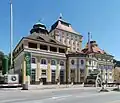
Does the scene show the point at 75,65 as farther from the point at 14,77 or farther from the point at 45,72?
the point at 14,77

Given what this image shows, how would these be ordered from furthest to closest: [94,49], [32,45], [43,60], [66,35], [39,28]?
[94,49]
[66,35]
[39,28]
[43,60]
[32,45]

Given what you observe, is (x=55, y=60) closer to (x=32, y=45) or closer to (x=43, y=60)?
(x=43, y=60)

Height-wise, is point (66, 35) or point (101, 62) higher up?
point (66, 35)

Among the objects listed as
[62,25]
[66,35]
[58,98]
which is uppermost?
[62,25]

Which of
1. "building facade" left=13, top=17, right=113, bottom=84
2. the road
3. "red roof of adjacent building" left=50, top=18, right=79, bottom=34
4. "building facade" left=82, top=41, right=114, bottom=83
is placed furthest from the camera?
"red roof of adjacent building" left=50, top=18, right=79, bottom=34

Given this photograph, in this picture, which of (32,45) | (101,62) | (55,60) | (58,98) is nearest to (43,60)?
(55,60)

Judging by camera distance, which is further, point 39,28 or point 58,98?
point 39,28

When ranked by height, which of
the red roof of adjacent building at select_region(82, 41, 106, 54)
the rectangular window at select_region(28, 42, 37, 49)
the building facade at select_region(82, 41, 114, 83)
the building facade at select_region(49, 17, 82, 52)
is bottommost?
the building facade at select_region(82, 41, 114, 83)

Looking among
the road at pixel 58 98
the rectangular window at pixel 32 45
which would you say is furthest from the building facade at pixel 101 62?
the road at pixel 58 98

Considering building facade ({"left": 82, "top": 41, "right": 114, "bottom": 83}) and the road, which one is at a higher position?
building facade ({"left": 82, "top": 41, "right": 114, "bottom": 83})

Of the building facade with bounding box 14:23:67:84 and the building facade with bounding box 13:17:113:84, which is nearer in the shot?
the building facade with bounding box 14:23:67:84

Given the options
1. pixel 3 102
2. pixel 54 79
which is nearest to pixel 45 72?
pixel 54 79

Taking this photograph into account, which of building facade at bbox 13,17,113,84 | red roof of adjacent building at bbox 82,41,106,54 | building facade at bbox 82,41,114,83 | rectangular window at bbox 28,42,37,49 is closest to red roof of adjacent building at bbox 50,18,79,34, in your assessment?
building facade at bbox 13,17,113,84

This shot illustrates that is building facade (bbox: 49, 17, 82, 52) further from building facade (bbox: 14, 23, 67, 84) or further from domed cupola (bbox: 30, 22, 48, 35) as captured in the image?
building facade (bbox: 14, 23, 67, 84)
